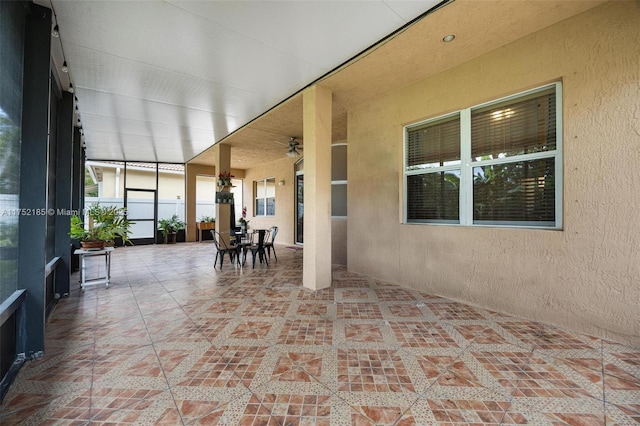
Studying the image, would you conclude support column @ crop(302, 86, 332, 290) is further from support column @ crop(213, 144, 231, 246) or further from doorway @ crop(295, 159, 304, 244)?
doorway @ crop(295, 159, 304, 244)

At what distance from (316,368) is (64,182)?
14.9 feet

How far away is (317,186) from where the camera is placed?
12.7 ft

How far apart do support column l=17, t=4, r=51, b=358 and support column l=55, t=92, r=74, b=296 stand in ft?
6.45

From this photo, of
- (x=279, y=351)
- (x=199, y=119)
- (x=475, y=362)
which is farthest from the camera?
(x=199, y=119)

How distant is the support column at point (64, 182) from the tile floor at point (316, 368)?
0.91m

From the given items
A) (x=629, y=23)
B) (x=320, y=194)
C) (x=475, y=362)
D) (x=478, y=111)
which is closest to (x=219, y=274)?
(x=320, y=194)

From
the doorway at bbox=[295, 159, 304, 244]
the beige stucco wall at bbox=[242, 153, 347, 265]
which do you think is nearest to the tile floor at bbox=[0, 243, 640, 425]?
the doorway at bbox=[295, 159, 304, 244]

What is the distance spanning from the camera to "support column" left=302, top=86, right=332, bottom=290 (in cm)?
385

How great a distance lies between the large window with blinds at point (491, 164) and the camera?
2.82 metres

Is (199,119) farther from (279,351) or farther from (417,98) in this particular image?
(279,351)

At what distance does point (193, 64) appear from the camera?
10.9 feet

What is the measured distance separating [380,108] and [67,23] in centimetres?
392

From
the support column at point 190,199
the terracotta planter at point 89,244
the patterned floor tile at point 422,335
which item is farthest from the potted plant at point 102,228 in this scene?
the support column at point 190,199

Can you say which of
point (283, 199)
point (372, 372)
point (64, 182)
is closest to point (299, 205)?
point (283, 199)
